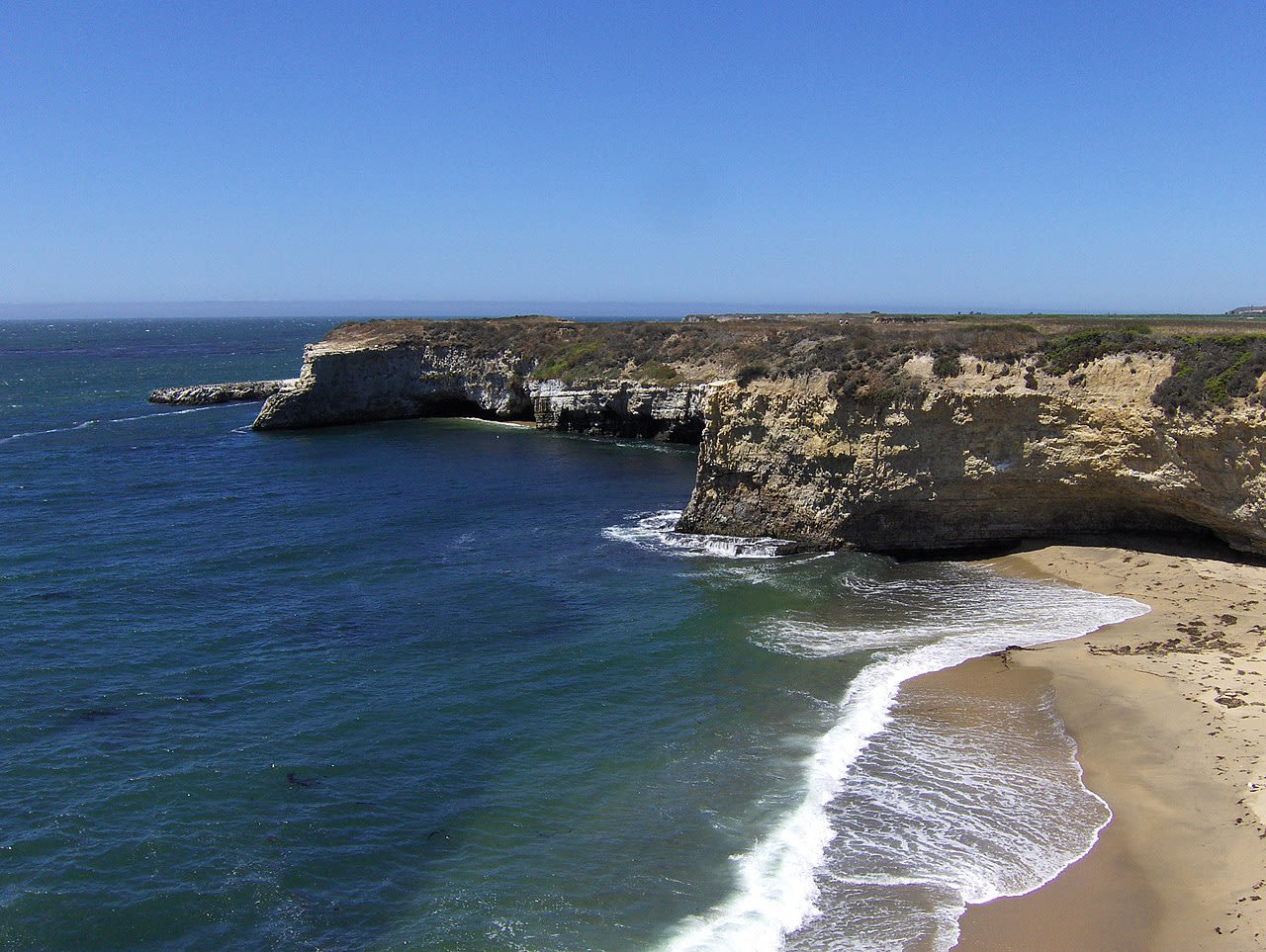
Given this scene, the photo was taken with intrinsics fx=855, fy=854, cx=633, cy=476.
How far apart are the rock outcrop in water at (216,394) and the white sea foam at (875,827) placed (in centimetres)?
5982

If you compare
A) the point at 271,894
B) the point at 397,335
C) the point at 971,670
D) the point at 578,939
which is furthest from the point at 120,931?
the point at 397,335

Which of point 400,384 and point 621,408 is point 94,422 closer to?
point 400,384

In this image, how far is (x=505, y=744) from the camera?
15820 mm

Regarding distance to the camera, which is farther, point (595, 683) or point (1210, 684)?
point (595, 683)

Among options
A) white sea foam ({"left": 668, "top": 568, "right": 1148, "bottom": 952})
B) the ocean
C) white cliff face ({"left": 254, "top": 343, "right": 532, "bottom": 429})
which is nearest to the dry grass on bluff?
the ocean

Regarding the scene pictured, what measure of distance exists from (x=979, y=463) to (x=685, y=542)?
9648 millimetres

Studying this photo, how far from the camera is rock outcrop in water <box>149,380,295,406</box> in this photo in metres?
69.3

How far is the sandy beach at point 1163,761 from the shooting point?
10.9m

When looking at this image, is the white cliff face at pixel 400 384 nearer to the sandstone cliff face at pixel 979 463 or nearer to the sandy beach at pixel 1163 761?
the sandstone cliff face at pixel 979 463

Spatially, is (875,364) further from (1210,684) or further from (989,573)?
(1210,684)

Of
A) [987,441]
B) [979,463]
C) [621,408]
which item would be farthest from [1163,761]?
[621,408]

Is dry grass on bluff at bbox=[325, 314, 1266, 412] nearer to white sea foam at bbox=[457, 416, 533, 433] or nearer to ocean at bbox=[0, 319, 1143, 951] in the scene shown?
white sea foam at bbox=[457, 416, 533, 433]

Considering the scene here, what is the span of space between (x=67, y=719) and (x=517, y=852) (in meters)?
10.0

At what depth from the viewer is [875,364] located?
1089 inches
